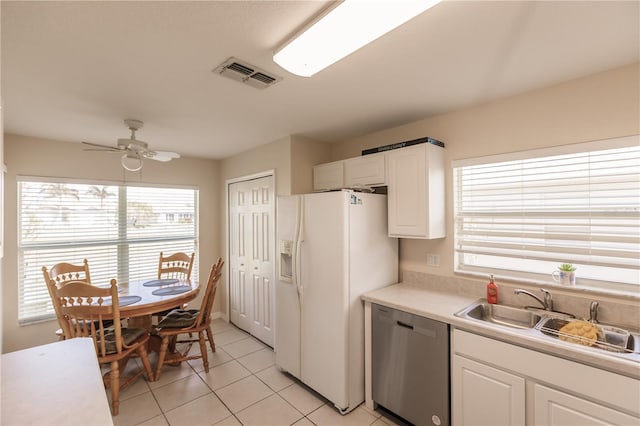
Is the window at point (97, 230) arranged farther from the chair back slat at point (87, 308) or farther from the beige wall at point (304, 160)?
the beige wall at point (304, 160)

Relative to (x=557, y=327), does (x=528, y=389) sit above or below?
below

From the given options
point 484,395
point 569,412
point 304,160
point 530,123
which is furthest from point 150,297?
point 530,123

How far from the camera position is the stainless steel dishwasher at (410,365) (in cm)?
191

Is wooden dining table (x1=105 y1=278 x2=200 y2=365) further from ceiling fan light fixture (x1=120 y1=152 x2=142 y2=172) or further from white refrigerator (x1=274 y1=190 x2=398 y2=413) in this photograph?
ceiling fan light fixture (x1=120 y1=152 x2=142 y2=172)

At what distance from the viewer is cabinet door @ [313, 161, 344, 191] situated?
3010mm

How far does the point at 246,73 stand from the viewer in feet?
5.90

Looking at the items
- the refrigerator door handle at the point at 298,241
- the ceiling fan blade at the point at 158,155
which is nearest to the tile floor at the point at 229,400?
the refrigerator door handle at the point at 298,241

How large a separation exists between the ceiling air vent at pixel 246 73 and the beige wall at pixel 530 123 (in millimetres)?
1463

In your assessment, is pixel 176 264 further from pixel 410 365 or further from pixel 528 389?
pixel 528 389

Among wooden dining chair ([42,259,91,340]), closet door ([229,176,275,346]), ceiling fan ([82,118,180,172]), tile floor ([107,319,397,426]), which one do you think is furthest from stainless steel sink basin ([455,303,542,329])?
wooden dining chair ([42,259,91,340])

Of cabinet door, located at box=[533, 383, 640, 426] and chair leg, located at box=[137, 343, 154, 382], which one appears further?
chair leg, located at box=[137, 343, 154, 382]

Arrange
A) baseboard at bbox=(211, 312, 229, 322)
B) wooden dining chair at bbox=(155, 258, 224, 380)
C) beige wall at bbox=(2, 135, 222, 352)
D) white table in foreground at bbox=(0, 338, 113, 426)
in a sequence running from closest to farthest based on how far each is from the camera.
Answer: white table in foreground at bbox=(0, 338, 113, 426)
wooden dining chair at bbox=(155, 258, 224, 380)
beige wall at bbox=(2, 135, 222, 352)
baseboard at bbox=(211, 312, 229, 322)

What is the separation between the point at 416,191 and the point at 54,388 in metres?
2.36

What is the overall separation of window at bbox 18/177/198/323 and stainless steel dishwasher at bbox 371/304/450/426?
10.0ft
